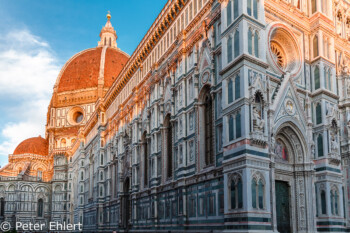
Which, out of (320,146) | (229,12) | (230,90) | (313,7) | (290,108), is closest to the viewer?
(230,90)

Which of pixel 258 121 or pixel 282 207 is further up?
pixel 258 121

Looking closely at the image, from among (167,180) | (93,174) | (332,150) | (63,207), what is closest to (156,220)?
(167,180)

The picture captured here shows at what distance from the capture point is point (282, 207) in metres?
25.6

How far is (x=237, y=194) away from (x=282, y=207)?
490cm

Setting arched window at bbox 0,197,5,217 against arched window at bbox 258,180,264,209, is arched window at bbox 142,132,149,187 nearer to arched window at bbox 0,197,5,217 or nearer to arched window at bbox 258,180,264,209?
arched window at bbox 258,180,264,209

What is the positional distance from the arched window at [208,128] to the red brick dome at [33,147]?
77474 mm

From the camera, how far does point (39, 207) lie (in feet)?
291

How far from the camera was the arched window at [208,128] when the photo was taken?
2753cm

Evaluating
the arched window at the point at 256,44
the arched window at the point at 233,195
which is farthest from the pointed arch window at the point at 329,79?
the arched window at the point at 233,195

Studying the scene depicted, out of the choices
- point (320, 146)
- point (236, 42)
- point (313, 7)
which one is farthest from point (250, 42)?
point (320, 146)

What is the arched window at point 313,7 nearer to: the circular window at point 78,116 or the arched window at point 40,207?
the circular window at point 78,116

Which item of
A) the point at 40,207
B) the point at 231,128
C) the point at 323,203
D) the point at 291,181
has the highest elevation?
the point at 231,128

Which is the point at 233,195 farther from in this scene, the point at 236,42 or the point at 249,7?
the point at 249,7

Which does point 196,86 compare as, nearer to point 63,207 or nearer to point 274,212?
point 274,212
